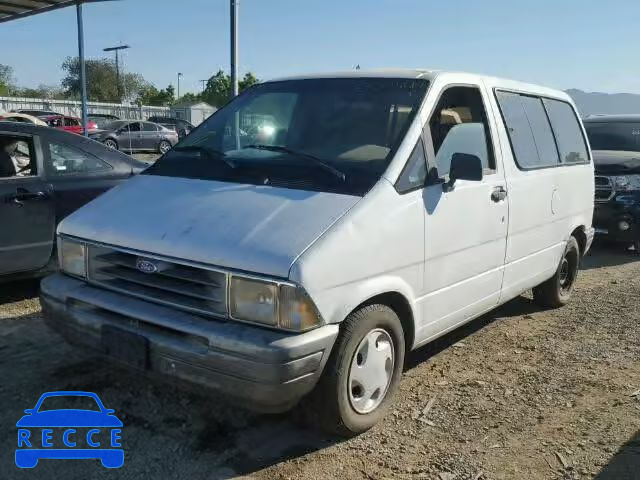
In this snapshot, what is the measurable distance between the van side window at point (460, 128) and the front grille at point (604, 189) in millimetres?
4952

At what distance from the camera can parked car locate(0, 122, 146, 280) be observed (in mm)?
4961

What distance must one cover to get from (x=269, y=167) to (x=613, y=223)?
6491 millimetres

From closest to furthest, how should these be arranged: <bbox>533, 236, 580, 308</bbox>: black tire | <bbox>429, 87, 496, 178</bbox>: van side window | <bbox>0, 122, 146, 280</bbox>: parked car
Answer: <bbox>429, 87, 496, 178</bbox>: van side window < <bbox>0, 122, 146, 280</bbox>: parked car < <bbox>533, 236, 580, 308</bbox>: black tire

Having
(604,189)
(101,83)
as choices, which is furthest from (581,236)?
(101,83)

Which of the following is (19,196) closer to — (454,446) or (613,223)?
(454,446)

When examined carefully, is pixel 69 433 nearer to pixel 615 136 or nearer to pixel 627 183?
pixel 627 183

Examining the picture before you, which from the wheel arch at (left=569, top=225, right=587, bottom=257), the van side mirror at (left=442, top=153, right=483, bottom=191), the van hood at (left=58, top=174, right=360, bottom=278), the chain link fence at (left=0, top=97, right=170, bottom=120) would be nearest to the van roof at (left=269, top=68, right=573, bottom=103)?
the van side mirror at (left=442, top=153, right=483, bottom=191)

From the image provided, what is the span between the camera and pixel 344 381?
3.05 meters

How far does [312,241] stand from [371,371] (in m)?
0.88

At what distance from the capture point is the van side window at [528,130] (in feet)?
14.9

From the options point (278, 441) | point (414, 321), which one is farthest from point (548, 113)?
point (278, 441)

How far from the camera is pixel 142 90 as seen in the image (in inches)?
3167

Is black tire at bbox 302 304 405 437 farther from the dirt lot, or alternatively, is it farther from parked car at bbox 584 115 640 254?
parked car at bbox 584 115 640 254

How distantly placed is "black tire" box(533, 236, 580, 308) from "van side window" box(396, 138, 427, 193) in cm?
260
